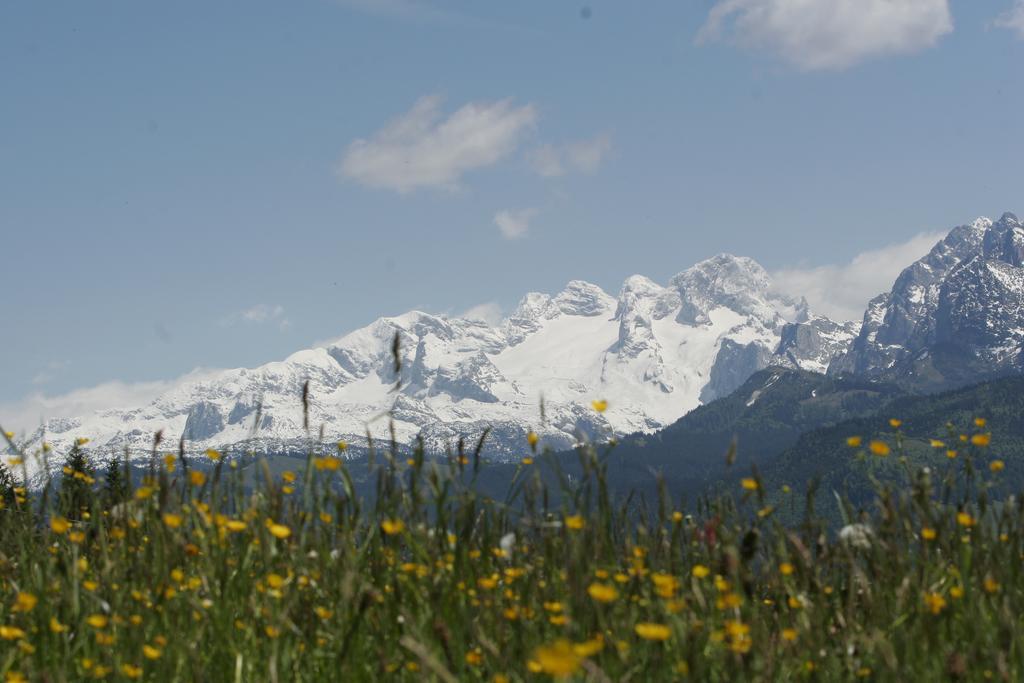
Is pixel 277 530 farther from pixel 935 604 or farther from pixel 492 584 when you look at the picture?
pixel 935 604

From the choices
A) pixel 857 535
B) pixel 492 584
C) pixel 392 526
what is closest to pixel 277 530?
pixel 392 526

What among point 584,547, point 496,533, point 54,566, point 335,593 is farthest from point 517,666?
point 54,566

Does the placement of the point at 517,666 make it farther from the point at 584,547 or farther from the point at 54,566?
the point at 54,566

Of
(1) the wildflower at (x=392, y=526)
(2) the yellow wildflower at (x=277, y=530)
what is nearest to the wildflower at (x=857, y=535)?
(1) the wildflower at (x=392, y=526)

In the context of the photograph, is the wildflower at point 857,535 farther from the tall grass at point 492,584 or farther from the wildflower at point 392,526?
the wildflower at point 392,526

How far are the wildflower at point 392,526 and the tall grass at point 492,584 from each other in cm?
3

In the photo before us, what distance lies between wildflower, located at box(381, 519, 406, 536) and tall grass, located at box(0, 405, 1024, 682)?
3cm

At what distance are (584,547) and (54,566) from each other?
3.68 meters

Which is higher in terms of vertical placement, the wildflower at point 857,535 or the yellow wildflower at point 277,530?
the yellow wildflower at point 277,530

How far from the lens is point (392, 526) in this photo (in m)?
5.82

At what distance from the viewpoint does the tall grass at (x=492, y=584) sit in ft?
16.0

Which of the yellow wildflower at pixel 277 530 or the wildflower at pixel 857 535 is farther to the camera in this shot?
the wildflower at pixel 857 535

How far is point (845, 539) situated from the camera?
19.5 feet

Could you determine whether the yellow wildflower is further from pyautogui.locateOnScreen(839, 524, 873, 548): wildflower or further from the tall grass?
pyautogui.locateOnScreen(839, 524, 873, 548): wildflower
